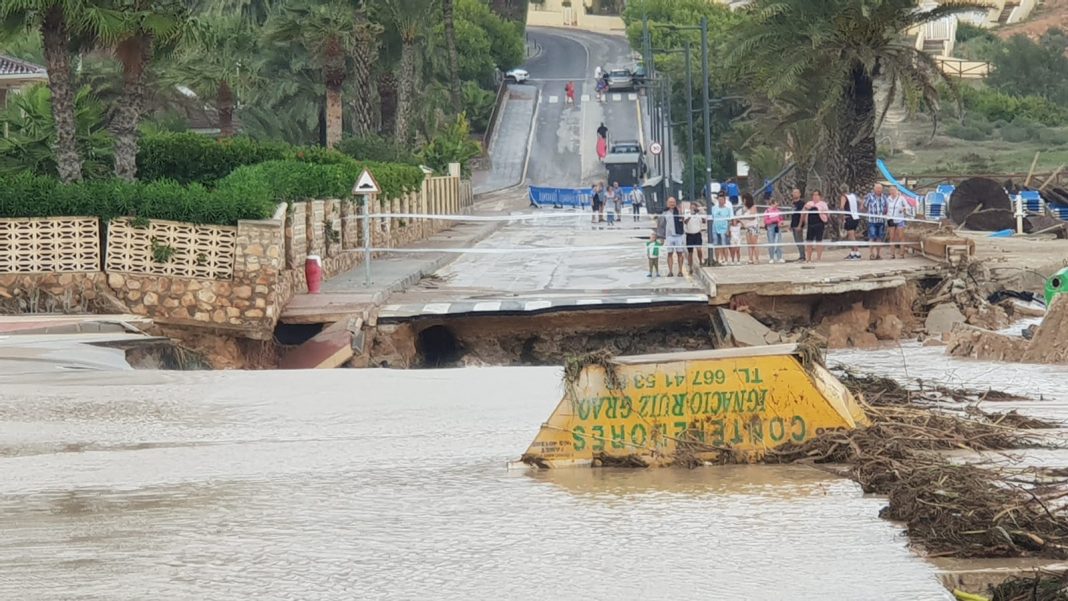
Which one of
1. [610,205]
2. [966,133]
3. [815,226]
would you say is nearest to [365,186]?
→ [815,226]

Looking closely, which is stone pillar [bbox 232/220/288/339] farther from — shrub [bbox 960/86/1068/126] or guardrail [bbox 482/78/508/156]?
shrub [bbox 960/86/1068/126]

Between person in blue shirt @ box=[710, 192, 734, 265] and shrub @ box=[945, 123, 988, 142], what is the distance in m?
62.0

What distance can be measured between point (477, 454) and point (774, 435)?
2368mm

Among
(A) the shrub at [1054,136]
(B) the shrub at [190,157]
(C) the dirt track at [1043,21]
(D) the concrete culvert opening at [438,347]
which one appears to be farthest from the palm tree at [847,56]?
(C) the dirt track at [1043,21]

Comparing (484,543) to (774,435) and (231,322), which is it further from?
(231,322)

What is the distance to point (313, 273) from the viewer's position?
27859mm

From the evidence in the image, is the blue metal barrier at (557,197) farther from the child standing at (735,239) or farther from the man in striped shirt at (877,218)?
the child standing at (735,239)

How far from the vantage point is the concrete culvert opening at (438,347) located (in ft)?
88.5

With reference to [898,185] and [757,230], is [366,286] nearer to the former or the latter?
[757,230]

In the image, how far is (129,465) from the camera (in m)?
13.2

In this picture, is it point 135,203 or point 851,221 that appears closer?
point 135,203

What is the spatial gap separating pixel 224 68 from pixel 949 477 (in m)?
40.7

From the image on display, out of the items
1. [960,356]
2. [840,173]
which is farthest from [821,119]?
[960,356]

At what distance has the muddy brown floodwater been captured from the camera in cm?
923
